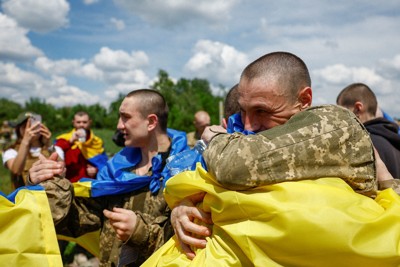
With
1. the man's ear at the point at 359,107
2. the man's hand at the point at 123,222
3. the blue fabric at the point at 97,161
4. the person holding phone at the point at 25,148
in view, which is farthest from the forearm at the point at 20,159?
the man's ear at the point at 359,107

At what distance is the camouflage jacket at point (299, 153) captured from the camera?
1.76m

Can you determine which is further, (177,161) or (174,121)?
(174,121)

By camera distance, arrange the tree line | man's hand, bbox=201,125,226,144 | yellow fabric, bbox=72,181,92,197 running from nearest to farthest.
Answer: man's hand, bbox=201,125,226,144 → yellow fabric, bbox=72,181,92,197 → the tree line

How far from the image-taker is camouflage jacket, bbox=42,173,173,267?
2.97m

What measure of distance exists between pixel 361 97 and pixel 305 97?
263 cm

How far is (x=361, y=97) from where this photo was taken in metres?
4.54

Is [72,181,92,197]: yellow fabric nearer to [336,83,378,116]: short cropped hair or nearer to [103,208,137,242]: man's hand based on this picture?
[103,208,137,242]: man's hand

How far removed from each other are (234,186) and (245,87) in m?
0.61

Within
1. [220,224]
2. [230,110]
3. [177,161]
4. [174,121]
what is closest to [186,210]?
[220,224]

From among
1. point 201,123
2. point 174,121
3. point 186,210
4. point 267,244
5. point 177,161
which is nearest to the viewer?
point 267,244

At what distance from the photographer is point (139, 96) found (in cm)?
379

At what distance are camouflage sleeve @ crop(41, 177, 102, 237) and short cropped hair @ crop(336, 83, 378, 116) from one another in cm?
291

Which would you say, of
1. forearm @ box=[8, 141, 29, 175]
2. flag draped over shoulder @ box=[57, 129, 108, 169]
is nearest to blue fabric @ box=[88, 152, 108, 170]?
flag draped over shoulder @ box=[57, 129, 108, 169]

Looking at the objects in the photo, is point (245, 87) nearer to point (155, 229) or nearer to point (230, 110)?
point (230, 110)
